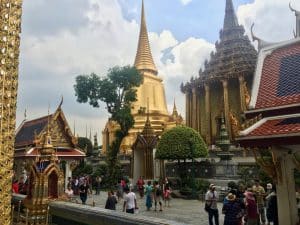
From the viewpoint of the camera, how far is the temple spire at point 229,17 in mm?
47959

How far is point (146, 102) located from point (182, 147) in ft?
72.4

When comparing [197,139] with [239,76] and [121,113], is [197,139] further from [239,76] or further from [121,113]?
[239,76]

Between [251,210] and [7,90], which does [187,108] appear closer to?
[251,210]

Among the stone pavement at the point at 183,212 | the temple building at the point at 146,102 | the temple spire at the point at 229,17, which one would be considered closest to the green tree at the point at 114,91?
the stone pavement at the point at 183,212

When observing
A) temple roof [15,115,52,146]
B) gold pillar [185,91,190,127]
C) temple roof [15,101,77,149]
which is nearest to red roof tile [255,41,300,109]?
temple roof [15,101,77,149]

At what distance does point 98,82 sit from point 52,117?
4732 mm

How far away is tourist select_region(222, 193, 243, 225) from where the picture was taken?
8.39m

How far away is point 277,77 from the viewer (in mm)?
10586

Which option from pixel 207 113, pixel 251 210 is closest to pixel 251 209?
pixel 251 210

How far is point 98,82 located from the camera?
85.8ft

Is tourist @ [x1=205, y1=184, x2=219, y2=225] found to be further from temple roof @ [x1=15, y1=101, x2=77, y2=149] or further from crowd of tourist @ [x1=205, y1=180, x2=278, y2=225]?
temple roof @ [x1=15, y1=101, x2=77, y2=149]

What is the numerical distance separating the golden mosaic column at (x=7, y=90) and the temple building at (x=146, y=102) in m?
36.3

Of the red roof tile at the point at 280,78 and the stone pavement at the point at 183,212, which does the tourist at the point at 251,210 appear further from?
the stone pavement at the point at 183,212

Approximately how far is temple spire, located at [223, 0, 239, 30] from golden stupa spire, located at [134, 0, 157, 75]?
11.1 meters
